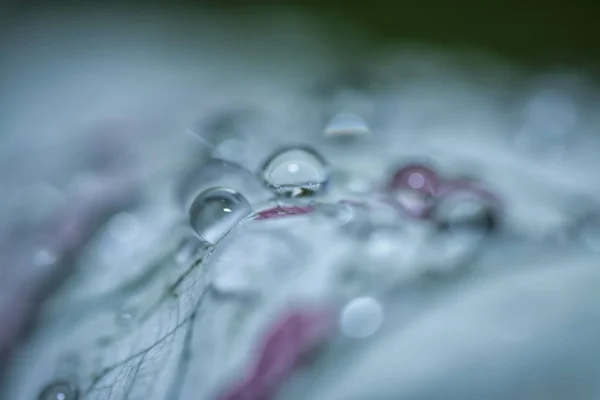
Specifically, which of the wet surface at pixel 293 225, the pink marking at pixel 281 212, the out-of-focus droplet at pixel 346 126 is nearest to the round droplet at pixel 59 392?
the wet surface at pixel 293 225

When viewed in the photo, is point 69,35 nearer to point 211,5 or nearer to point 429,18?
point 211,5

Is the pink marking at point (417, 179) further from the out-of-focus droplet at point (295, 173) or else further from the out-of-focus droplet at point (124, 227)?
the out-of-focus droplet at point (124, 227)

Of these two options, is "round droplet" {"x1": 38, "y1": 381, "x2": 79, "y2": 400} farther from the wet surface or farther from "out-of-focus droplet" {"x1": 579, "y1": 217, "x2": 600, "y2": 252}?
"out-of-focus droplet" {"x1": 579, "y1": 217, "x2": 600, "y2": 252}

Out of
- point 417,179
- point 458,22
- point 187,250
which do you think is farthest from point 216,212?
point 458,22

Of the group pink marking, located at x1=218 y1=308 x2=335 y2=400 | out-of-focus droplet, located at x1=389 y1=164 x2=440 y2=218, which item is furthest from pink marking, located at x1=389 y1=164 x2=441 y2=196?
pink marking, located at x1=218 y1=308 x2=335 y2=400

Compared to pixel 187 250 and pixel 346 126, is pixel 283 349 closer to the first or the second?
pixel 187 250
